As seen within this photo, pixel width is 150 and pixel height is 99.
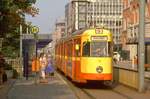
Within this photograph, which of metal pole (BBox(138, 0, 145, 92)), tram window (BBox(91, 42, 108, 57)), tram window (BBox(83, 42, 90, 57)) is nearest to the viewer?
metal pole (BBox(138, 0, 145, 92))

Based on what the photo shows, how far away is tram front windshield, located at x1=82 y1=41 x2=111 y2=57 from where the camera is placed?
29062 mm

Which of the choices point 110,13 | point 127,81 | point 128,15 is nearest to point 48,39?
point 127,81

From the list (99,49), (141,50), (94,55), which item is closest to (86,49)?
(94,55)

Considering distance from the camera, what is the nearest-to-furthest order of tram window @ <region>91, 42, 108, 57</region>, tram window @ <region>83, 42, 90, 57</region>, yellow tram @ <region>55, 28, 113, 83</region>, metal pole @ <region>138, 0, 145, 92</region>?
1. metal pole @ <region>138, 0, 145, 92</region>
2. yellow tram @ <region>55, 28, 113, 83</region>
3. tram window @ <region>91, 42, 108, 57</region>
4. tram window @ <region>83, 42, 90, 57</region>

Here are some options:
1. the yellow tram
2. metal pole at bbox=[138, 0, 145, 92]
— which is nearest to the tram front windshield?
the yellow tram

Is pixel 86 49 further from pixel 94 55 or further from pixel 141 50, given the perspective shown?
pixel 141 50

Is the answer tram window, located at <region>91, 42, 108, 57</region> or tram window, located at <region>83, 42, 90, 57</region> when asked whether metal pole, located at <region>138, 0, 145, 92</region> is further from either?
tram window, located at <region>83, 42, 90, 57</region>

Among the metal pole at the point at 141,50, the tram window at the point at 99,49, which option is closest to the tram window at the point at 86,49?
the tram window at the point at 99,49

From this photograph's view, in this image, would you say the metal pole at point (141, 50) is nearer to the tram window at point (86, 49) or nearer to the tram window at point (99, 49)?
the tram window at point (99, 49)

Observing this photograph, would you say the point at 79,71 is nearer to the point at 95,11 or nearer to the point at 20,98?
the point at 20,98

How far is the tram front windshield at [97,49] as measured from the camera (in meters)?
29.1

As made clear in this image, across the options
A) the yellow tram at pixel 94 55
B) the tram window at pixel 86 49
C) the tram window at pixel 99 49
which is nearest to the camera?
the yellow tram at pixel 94 55

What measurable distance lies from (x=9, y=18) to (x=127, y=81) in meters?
11.9

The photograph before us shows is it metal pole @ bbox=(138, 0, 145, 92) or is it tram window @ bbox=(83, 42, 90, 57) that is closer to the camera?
metal pole @ bbox=(138, 0, 145, 92)
